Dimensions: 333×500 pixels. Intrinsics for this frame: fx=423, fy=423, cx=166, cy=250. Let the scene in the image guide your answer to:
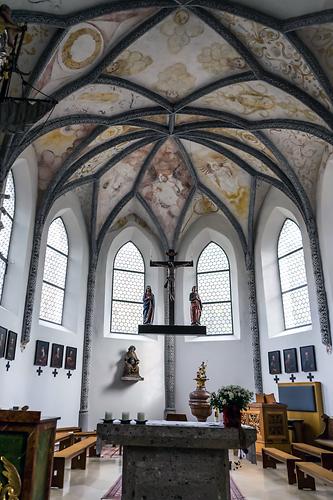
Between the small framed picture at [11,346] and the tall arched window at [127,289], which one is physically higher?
the tall arched window at [127,289]

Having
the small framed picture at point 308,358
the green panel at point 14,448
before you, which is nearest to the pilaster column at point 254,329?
the small framed picture at point 308,358

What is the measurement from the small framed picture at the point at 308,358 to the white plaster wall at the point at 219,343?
2.64m

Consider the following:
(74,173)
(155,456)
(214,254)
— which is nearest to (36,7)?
(74,173)

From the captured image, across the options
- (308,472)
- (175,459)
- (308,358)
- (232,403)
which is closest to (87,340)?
(308,358)

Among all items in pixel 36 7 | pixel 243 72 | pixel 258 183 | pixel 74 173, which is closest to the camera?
pixel 36 7

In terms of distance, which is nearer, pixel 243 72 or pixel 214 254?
pixel 243 72

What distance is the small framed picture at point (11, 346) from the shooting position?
10.9 meters

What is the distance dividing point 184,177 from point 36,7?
9.18m

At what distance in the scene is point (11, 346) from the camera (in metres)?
11.1

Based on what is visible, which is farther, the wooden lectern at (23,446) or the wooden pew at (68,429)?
the wooden pew at (68,429)

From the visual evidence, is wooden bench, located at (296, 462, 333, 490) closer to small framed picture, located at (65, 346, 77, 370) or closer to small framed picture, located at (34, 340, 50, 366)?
small framed picture, located at (34, 340, 50, 366)

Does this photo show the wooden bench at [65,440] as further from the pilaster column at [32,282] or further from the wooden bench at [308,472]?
the wooden bench at [308,472]

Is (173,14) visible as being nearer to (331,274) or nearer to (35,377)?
(331,274)

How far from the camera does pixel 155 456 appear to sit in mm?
6027
